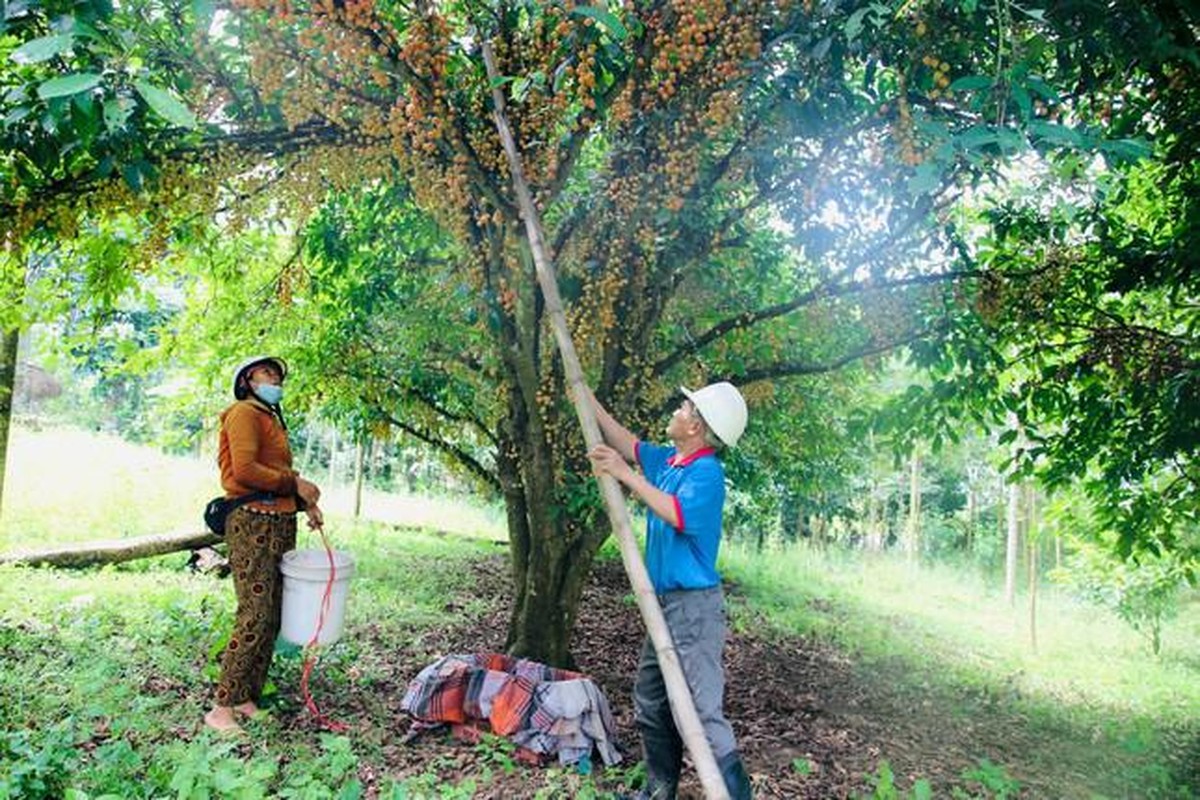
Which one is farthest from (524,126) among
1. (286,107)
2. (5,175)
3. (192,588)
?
(192,588)

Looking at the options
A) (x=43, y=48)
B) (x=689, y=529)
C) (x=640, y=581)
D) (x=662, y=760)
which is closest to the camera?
(x=43, y=48)

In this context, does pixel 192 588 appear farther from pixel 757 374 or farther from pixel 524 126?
pixel 524 126

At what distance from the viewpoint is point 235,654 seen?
12.4 ft

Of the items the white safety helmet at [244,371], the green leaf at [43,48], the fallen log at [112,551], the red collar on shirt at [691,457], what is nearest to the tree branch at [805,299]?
the red collar on shirt at [691,457]

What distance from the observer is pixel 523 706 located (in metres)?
3.80

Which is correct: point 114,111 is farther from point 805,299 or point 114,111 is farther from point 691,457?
point 805,299

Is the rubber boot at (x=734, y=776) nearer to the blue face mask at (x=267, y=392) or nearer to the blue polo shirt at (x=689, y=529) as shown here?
the blue polo shirt at (x=689, y=529)

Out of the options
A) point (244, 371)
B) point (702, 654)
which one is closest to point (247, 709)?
point (244, 371)

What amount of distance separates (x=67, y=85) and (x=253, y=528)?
2424mm

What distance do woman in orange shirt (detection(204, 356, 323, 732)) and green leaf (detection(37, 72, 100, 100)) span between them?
84.1 inches

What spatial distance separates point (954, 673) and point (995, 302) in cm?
404

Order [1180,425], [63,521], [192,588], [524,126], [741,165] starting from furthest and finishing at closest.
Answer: [63,521], [192,588], [1180,425], [741,165], [524,126]

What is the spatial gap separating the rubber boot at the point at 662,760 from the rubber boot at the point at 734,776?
24 centimetres

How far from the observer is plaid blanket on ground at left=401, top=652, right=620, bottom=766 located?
3.71 meters
